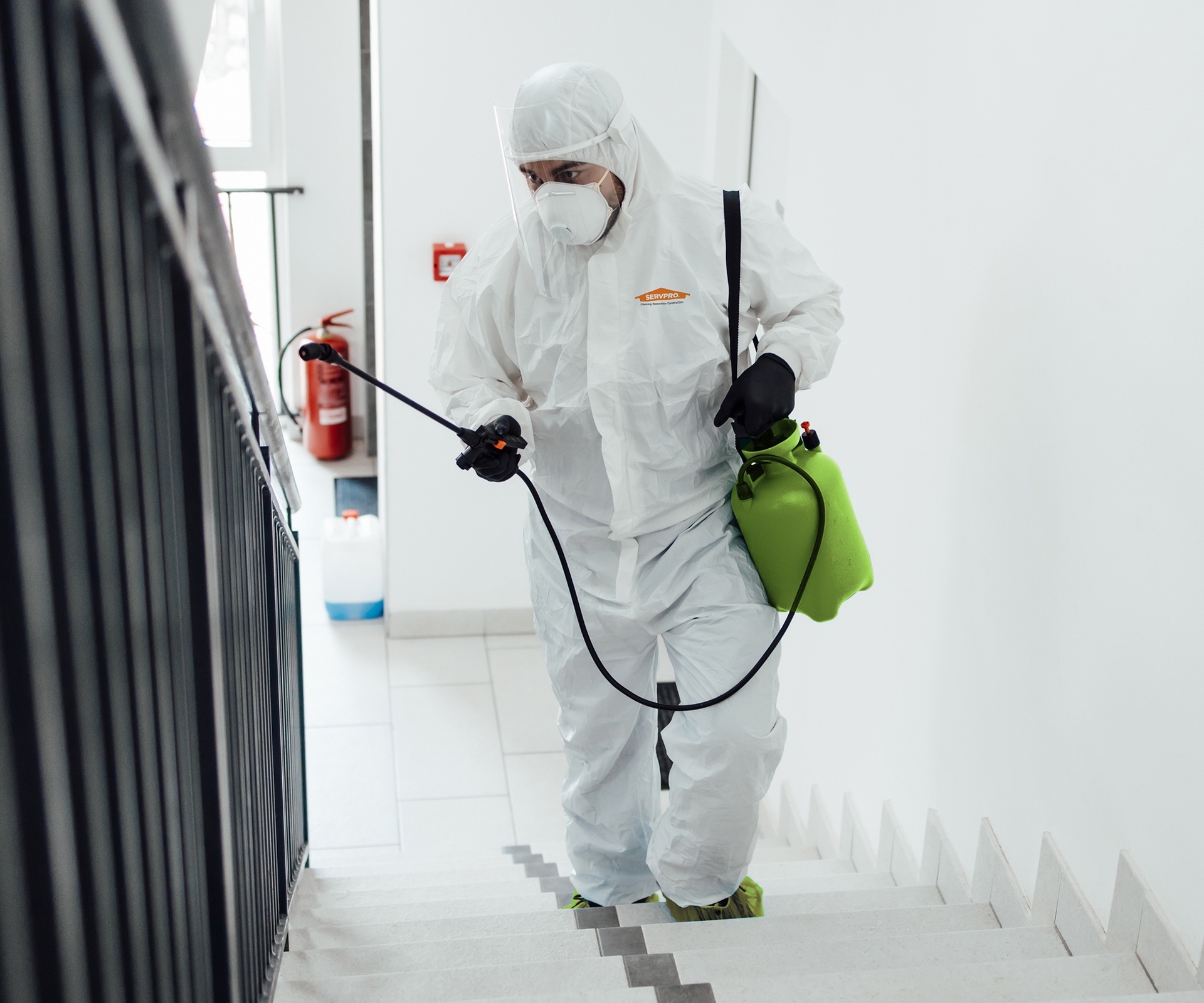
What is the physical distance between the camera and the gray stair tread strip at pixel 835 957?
64.1 inches

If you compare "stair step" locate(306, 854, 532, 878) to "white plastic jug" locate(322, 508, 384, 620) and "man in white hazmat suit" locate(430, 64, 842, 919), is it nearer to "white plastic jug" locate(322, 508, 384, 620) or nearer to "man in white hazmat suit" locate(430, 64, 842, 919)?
"man in white hazmat suit" locate(430, 64, 842, 919)

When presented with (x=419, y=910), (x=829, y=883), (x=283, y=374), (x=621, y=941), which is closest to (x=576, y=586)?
(x=621, y=941)

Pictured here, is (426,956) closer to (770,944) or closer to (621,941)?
(621,941)

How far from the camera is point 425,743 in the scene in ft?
11.0

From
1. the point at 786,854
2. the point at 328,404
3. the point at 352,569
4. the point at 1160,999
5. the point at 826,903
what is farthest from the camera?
the point at 328,404

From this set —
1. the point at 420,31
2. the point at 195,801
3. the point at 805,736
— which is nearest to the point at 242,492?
the point at 195,801

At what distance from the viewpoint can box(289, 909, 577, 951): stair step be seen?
178cm

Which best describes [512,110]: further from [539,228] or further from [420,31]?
[420,31]

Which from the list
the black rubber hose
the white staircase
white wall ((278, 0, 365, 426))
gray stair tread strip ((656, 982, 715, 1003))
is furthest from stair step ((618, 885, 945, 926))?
white wall ((278, 0, 365, 426))

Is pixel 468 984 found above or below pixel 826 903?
above

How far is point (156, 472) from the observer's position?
85 centimetres

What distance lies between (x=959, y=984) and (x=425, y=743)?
211 centimetres

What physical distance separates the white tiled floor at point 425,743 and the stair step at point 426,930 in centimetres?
89

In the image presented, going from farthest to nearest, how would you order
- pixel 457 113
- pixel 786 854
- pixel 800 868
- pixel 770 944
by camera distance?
1. pixel 457 113
2. pixel 786 854
3. pixel 800 868
4. pixel 770 944
